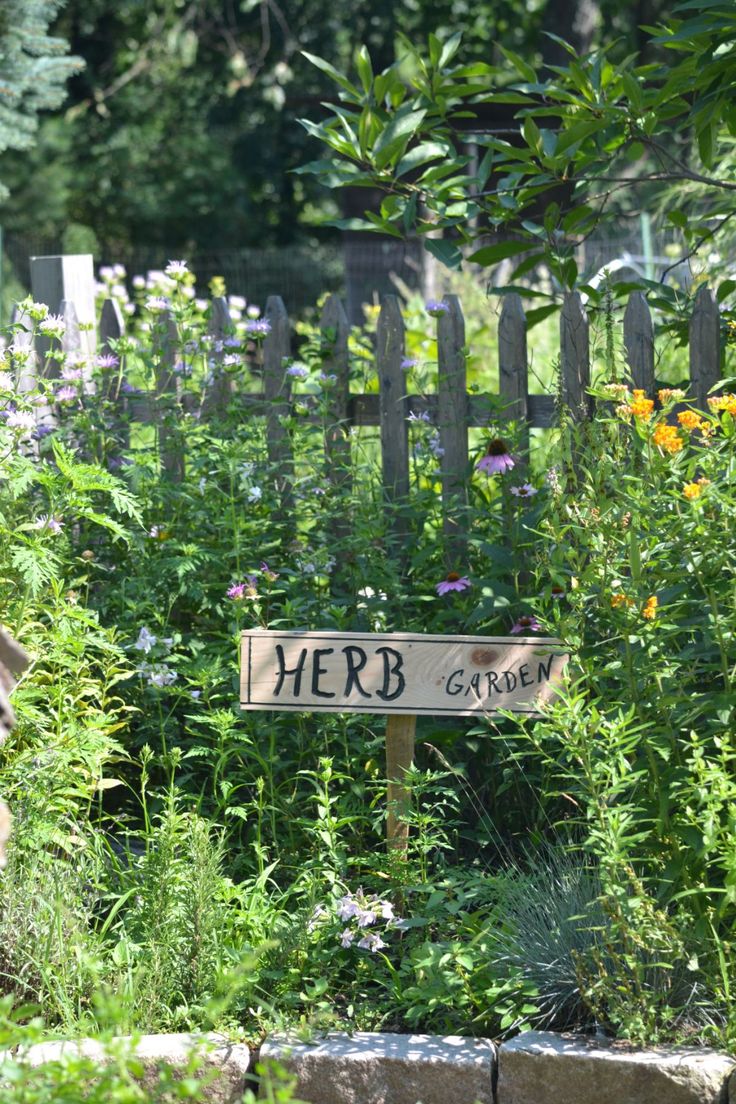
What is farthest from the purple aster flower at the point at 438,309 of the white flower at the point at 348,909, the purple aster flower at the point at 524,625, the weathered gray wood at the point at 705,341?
the white flower at the point at 348,909

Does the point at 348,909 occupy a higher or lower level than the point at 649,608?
lower

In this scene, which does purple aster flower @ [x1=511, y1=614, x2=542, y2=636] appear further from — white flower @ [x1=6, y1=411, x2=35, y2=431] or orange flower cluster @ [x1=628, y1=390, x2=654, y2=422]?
white flower @ [x1=6, y1=411, x2=35, y2=431]

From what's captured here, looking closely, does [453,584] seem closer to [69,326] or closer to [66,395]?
[66,395]

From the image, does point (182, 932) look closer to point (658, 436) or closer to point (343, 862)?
point (343, 862)

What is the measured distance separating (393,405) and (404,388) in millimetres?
67

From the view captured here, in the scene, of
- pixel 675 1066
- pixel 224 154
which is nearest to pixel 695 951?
pixel 675 1066

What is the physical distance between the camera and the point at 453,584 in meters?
3.39

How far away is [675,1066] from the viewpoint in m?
2.35

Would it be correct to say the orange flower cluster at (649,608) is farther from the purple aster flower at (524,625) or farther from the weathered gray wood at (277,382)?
the weathered gray wood at (277,382)

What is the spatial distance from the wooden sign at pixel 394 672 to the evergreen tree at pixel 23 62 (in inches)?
224

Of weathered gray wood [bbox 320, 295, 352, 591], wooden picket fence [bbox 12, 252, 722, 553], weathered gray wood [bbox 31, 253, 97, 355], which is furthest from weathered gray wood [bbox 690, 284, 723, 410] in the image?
weathered gray wood [bbox 31, 253, 97, 355]

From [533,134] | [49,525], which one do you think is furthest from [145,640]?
[533,134]

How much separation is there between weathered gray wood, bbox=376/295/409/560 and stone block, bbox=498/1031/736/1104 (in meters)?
1.90

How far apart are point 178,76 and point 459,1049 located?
23544mm
